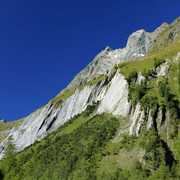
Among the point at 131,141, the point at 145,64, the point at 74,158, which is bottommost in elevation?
the point at 74,158

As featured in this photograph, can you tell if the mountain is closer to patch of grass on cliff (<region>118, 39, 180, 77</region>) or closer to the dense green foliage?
the dense green foliage

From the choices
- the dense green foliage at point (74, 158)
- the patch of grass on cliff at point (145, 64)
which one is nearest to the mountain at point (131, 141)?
the dense green foliage at point (74, 158)

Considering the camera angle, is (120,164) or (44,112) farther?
(44,112)

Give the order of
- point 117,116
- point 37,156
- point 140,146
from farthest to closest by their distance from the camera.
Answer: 1. point 37,156
2. point 117,116
3. point 140,146

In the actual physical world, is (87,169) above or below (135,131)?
below

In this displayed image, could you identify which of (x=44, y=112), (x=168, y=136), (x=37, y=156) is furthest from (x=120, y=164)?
(x=44, y=112)

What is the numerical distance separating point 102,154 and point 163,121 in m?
20.4

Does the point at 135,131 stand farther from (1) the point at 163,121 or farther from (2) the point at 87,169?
(2) the point at 87,169

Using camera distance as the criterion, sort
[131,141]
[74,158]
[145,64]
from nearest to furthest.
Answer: [131,141] → [74,158] → [145,64]

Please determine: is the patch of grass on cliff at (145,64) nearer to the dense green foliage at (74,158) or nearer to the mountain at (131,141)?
the mountain at (131,141)

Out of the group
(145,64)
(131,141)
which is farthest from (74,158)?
(145,64)

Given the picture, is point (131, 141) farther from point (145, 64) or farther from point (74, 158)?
point (145, 64)

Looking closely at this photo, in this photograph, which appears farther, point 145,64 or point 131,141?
point 145,64

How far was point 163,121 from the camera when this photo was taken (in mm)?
44906
